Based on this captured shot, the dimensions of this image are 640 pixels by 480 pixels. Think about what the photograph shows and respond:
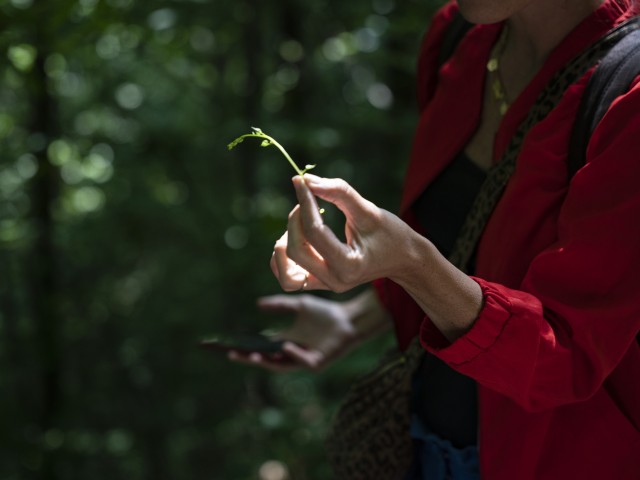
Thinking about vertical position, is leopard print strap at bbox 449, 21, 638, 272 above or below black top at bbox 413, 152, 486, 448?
above

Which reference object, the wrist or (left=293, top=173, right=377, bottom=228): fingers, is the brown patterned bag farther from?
(left=293, top=173, right=377, bottom=228): fingers

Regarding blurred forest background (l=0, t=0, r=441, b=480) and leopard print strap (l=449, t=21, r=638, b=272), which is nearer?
leopard print strap (l=449, t=21, r=638, b=272)

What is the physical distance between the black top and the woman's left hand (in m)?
0.43

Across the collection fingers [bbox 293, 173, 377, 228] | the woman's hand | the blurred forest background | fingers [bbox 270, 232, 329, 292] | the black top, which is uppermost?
fingers [bbox 293, 173, 377, 228]

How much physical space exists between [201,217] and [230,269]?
302 millimetres

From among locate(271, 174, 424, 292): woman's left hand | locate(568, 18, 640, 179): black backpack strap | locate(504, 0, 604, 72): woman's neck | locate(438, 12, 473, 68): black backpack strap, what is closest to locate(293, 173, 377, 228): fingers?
locate(271, 174, 424, 292): woman's left hand

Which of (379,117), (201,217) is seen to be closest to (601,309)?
(379,117)

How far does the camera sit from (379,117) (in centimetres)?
312

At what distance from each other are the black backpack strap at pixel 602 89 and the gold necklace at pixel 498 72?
30 centimetres

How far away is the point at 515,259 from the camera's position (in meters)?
1.24

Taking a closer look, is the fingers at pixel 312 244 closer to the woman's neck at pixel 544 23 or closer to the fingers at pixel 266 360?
the woman's neck at pixel 544 23

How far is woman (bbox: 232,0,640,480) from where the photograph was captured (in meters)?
1.06

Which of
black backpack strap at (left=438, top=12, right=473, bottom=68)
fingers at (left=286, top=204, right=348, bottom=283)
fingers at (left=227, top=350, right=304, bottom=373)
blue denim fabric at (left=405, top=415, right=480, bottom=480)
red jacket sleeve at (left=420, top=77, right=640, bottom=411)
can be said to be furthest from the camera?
fingers at (left=227, top=350, right=304, bottom=373)

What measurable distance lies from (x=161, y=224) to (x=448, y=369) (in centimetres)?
234
